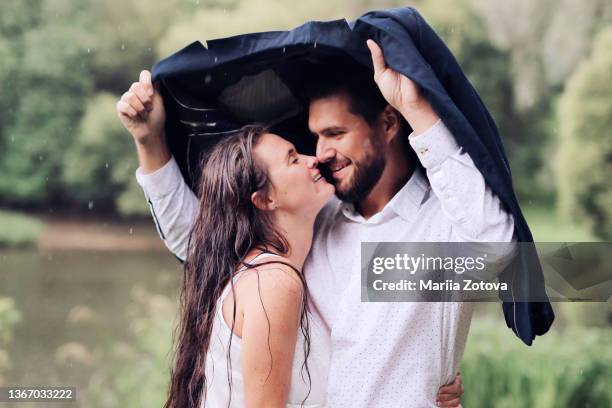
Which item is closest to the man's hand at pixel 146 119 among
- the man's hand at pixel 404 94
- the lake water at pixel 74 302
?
the man's hand at pixel 404 94

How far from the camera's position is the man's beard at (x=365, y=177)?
7.07ft

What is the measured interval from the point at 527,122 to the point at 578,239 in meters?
0.79

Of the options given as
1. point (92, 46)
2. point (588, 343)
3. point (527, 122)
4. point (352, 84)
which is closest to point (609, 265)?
point (588, 343)

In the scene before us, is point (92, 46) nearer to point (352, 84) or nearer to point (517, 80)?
point (517, 80)

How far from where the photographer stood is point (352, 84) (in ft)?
7.18

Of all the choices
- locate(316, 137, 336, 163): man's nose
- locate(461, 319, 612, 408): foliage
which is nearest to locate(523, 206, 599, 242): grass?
locate(461, 319, 612, 408): foliage

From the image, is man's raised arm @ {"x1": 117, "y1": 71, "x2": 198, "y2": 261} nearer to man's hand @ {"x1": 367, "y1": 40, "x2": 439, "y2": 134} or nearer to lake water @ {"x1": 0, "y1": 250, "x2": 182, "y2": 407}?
man's hand @ {"x1": 367, "y1": 40, "x2": 439, "y2": 134}

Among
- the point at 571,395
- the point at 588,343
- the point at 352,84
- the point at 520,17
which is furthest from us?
the point at 520,17

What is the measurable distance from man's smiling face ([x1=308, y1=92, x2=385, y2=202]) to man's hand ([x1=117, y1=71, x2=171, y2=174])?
41 cm

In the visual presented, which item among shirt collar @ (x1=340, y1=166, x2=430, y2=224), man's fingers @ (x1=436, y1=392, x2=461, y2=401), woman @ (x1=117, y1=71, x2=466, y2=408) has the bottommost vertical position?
man's fingers @ (x1=436, y1=392, x2=461, y2=401)

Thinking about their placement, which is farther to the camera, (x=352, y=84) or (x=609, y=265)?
(x=609, y=265)

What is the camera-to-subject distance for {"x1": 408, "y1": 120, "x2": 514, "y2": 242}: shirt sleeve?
1.84 m

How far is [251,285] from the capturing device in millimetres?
1862

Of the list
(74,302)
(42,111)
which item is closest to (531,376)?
(74,302)
